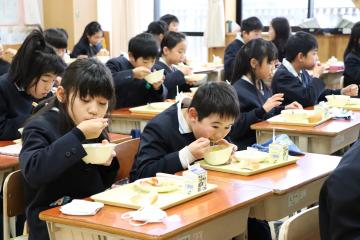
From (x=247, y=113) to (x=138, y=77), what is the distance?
3.87 ft

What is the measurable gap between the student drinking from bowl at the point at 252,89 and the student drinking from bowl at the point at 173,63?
134cm

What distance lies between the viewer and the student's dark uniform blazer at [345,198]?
4.51 ft

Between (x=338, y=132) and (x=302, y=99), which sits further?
(x=302, y=99)

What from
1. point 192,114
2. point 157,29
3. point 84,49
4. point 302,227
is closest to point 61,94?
point 192,114

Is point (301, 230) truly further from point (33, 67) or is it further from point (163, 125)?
point (33, 67)

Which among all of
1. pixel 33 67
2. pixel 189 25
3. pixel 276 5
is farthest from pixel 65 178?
pixel 189 25

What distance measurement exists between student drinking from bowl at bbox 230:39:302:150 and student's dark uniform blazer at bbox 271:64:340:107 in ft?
1.49

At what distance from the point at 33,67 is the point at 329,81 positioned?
4.63 meters

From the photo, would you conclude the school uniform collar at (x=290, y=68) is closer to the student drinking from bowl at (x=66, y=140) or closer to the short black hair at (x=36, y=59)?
the short black hair at (x=36, y=59)

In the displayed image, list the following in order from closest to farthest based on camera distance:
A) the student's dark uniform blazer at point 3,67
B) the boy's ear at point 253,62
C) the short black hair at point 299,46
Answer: the boy's ear at point 253,62 < the short black hair at point 299,46 < the student's dark uniform blazer at point 3,67

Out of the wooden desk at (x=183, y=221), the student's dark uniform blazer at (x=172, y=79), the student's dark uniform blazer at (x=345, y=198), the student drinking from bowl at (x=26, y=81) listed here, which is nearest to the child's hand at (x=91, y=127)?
the wooden desk at (x=183, y=221)

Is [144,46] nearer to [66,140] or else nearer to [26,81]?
[26,81]

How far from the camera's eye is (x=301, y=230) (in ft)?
5.65

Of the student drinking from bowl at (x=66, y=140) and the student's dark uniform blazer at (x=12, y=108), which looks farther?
the student's dark uniform blazer at (x=12, y=108)
